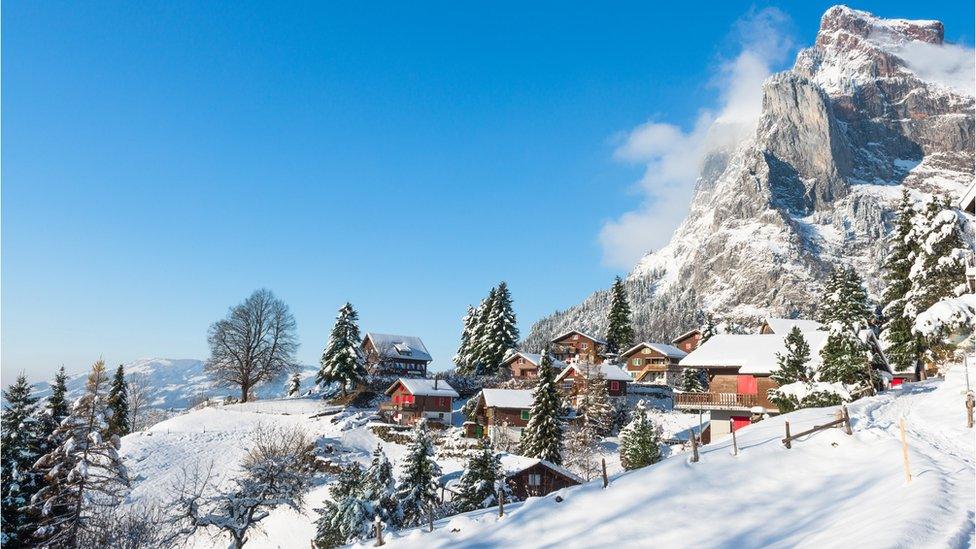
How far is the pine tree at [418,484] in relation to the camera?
33000mm

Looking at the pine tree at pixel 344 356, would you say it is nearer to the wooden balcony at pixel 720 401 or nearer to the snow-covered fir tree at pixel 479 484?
the snow-covered fir tree at pixel 479 484

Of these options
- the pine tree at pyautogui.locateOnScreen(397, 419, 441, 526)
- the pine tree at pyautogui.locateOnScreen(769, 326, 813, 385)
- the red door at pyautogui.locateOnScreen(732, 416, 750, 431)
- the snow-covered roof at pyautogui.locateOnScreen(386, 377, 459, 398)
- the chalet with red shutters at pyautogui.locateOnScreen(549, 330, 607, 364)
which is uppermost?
the chalet with red shutters at pyautogui.locateOnScreen(549, 330, 607, 364)

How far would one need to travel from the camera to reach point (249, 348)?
71750mm

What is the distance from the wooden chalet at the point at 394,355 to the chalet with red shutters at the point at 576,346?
68.9 feet

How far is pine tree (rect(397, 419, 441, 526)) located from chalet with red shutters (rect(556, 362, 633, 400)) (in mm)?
29415

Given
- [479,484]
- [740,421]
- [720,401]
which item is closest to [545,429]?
[720,401]

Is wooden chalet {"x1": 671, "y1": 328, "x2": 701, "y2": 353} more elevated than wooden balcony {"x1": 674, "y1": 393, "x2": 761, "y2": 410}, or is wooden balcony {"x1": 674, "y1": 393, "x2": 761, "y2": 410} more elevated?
wooden chalet {"x1": 671, "y1": 328, "x2": 701, "y2": 353}

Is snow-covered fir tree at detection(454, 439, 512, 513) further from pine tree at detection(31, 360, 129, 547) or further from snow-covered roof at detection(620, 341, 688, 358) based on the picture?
snow-covered roof at detection(620, 341, 688, 358)

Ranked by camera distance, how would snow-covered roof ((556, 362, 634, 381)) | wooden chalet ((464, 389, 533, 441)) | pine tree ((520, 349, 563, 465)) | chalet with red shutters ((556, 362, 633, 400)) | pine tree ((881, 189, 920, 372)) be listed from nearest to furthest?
1. pine tree ((881, 189, 920, 372))
2. pine tree ((520, 349, 563, 465))
3. wooden chalet ((464, 389, 533, 441))
4. chalet with red shutters ((556, 362, 633, 400))
5. snow-covered roof ((556, 362, 634, 381))

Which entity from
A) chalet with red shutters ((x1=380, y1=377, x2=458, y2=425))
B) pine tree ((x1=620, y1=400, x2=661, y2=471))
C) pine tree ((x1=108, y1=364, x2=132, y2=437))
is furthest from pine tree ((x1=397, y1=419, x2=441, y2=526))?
pine tree ((x1=108, y1=364, x2=132, y2=437))

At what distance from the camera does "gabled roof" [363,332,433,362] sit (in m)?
81.0

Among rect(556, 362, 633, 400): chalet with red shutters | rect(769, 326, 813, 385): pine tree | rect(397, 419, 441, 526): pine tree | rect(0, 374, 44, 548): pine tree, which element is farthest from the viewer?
rect(556, 362, 633, 400): chalet with red shutters

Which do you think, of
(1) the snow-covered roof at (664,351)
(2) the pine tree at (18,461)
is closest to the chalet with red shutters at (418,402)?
(2) the pine tree at (18,461)

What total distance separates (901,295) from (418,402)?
4398cm
